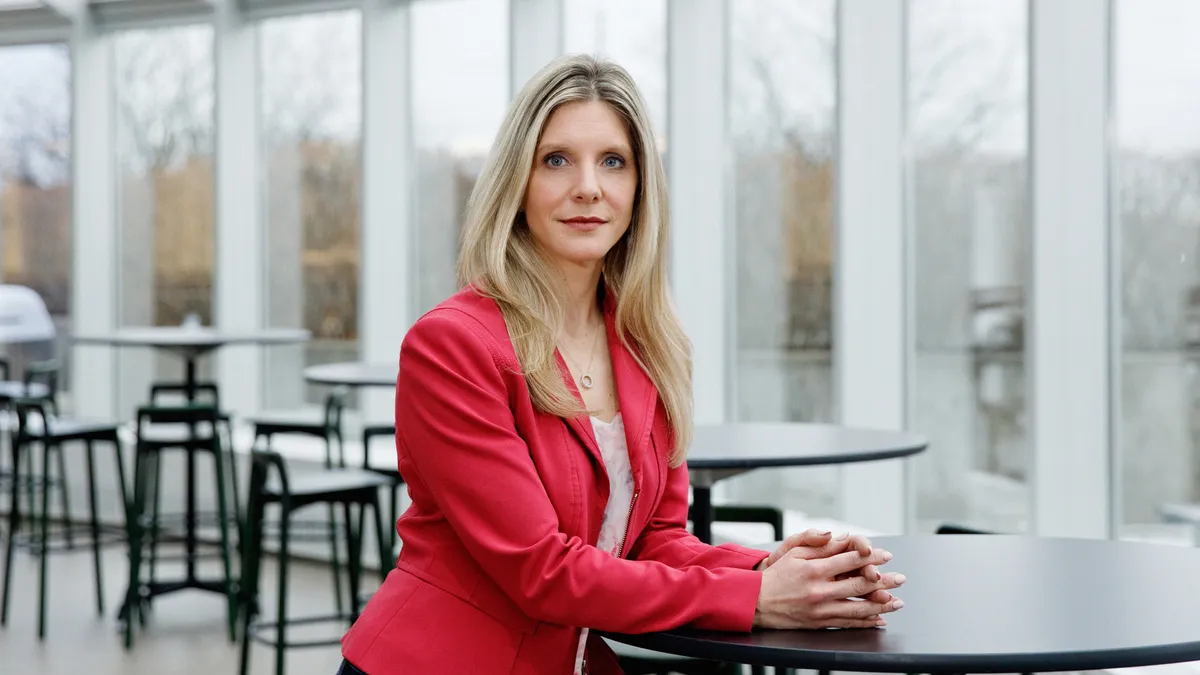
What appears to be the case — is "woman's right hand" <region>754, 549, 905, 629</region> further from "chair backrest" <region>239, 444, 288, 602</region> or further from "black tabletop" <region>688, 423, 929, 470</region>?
"chair backrest" <region>239, 444, 288, 602</region>

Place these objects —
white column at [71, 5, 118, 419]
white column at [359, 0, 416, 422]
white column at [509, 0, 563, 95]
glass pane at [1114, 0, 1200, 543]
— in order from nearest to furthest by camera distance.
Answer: glass pane at [1114, 0, 1200, 543]
white column at [509, 0, 563, 95]
white column at [359, 0, 416, 422]
white column at [71, 5, 118, 419]

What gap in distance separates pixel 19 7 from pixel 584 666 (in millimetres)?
7588

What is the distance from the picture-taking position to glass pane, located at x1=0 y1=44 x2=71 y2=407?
805cm

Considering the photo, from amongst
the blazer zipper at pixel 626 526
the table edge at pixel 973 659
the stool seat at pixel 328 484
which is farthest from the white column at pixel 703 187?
the table edge at pixel 973 659

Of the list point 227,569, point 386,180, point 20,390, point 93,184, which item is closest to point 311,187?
point 386,180

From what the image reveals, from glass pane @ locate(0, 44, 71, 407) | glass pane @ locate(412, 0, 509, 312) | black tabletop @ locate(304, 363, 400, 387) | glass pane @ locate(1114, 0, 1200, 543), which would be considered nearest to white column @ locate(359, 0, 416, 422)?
glass pane @ locate(412, 0, 509, 312)

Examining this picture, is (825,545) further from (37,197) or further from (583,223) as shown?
(37,197)

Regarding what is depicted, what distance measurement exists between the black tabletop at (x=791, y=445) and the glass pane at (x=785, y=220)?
2053 millimetres

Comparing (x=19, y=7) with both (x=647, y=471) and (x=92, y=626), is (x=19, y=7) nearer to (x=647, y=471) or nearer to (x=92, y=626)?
(x=92, y=626)

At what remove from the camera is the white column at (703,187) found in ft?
18.5

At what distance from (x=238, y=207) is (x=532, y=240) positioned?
6174 mm

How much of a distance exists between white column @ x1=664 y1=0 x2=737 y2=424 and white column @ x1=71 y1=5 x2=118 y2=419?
3.90 metres

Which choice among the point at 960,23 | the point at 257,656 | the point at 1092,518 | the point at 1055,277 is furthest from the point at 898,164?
the point at 257,656

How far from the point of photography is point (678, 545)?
1701 mm
